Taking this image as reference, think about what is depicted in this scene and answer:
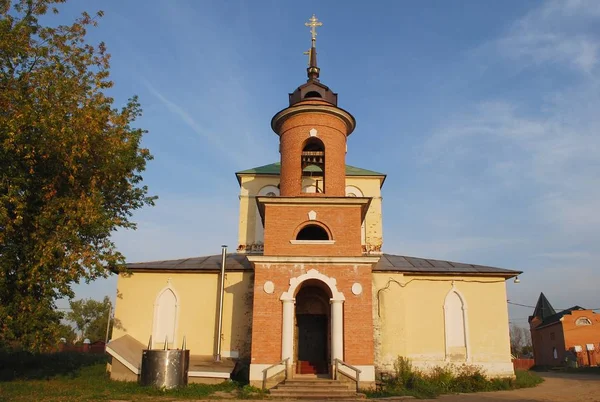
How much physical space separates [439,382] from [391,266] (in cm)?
451

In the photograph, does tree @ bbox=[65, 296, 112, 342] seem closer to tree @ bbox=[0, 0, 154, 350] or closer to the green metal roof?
the green metal roof

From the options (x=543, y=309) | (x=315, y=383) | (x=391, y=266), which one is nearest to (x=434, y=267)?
(x=391, y=266)

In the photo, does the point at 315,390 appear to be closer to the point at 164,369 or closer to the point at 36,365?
the point at 164,369

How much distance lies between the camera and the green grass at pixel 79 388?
13211 millimetres

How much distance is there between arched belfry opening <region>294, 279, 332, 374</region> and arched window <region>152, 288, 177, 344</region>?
15.6 ft

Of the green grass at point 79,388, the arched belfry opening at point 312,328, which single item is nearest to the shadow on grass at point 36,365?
the green grass at point 79,388

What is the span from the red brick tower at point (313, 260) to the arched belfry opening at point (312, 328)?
4 centimetres

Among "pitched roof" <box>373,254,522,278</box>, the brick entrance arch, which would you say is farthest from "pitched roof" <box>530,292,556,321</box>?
the brick entrance arch

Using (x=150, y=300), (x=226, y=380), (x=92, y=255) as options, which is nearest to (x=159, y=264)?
(x=150, y=300)

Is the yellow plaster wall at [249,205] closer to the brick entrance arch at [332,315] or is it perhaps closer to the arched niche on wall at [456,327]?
the brick entrance arch at [332,315]

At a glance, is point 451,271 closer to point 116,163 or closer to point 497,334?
point 497,334

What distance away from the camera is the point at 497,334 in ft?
59.8

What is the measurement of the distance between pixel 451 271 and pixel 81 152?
13884mm

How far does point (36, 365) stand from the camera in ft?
60.8
